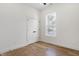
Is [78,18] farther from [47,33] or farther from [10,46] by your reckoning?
[10,46]

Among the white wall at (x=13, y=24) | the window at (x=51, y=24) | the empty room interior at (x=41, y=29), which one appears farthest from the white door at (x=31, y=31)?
the window at (x=51, y=24)

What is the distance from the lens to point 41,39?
6.60 ft

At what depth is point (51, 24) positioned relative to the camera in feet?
6.14

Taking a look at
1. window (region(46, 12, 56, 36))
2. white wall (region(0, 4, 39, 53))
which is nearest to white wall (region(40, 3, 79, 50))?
window (region(46, 12, 56, 36))

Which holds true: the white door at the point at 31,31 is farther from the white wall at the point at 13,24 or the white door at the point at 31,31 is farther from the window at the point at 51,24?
the window at the point at 51,24

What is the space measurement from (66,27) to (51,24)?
575 mm

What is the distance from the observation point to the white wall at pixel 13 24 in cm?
177

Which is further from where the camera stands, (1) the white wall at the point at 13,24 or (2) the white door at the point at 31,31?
(2) the white door at the point at 31,31

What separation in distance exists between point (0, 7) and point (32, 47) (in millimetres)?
1445

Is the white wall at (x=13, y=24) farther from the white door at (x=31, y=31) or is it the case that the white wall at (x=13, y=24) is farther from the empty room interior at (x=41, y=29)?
the white door at (x=31, y=31)

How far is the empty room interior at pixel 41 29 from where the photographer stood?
1.82m

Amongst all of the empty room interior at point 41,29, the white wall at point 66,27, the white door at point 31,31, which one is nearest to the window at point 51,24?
the empty room interior at point 41,29

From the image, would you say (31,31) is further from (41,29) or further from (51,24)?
(51,24)

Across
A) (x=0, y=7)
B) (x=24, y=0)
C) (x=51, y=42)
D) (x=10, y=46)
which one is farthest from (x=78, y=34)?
(x=0, y=7)
